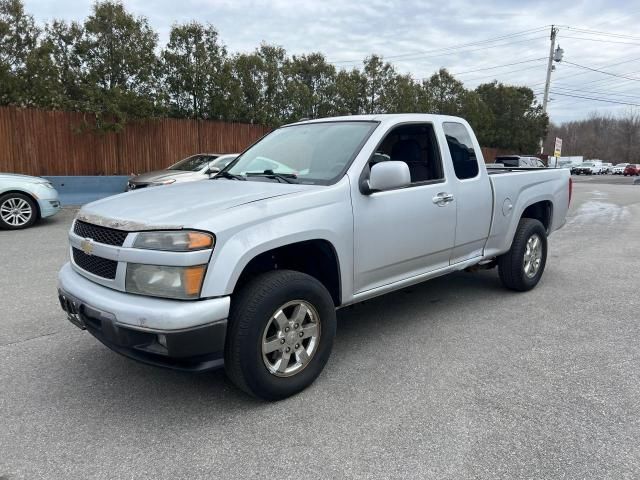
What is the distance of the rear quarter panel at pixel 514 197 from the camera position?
504cm

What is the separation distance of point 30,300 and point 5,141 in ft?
34.7

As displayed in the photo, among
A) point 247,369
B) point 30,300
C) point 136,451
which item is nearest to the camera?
point 136,451

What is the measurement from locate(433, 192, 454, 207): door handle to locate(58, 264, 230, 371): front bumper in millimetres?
2160

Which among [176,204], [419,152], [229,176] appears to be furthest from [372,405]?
[419,152]

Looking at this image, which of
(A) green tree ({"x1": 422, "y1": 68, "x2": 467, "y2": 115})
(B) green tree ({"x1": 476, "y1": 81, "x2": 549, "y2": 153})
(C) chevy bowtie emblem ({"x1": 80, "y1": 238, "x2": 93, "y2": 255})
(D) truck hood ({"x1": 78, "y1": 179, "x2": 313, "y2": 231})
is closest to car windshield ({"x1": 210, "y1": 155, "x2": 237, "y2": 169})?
(D) truck hood ({"x1": 78, "y1": 179, "x2": 313, "y2": 231})

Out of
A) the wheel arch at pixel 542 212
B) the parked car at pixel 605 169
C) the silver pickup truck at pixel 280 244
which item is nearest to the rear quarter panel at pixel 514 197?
the wheel arch at pixel 542 212

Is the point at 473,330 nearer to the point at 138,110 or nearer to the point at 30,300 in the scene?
the point at 30,300

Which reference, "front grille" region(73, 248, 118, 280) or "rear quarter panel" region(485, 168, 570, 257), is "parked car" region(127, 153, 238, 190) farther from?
"front grille" region(73, 248, 118, 280)

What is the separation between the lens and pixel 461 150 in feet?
15.5

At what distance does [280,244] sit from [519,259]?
331 centimetres

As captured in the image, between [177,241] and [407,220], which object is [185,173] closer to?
[407,220]

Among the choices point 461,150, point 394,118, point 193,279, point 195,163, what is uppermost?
point 394,118

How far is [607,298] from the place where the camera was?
5.50 meters

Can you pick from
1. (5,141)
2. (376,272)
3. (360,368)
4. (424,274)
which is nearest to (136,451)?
(360,368)
